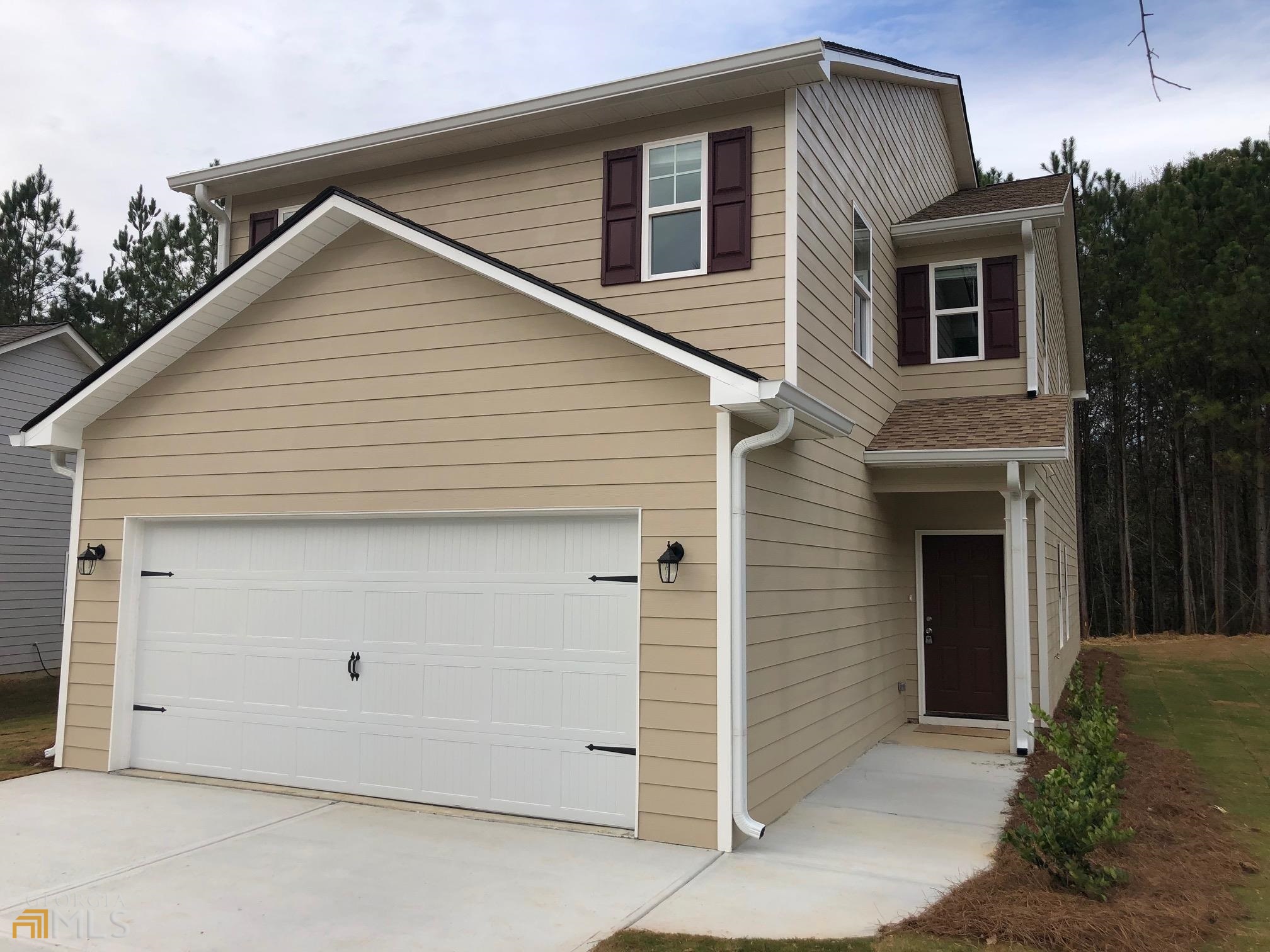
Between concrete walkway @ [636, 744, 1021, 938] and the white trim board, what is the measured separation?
2692 millimetres

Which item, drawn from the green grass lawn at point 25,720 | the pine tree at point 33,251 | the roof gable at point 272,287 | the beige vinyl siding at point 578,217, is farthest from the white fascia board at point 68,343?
the pine tree at point 33,251

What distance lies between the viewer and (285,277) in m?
7.55

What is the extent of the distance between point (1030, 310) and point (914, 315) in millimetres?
1188

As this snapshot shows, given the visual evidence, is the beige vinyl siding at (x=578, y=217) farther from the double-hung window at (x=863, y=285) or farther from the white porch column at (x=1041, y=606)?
the white porch column at (x=1041, y=606)

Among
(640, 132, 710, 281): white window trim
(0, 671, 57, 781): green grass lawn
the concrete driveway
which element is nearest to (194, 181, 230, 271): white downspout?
(640, 132, 710, 281): white window trim

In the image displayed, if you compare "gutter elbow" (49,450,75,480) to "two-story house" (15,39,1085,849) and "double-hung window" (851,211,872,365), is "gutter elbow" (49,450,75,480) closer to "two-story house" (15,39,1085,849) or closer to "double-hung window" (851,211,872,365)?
"two-story house" (15,39,1085,849)

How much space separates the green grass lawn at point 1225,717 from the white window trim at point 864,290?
4644mm

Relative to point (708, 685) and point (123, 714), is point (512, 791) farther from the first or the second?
point (123, 714)

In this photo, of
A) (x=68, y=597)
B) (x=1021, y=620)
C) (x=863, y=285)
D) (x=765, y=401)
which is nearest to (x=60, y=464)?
(x=68, y=597)

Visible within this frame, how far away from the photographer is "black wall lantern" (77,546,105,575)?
26.3 ft

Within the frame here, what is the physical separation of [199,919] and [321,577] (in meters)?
3.13

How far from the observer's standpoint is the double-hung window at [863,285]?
351 inches

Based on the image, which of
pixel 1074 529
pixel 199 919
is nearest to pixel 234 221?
pixel 199 919

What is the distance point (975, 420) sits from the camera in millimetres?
9219
